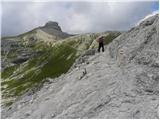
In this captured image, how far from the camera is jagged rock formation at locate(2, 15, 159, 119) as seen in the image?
107ft

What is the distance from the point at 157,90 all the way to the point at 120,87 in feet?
11.4

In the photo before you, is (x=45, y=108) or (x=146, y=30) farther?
(x=146, y=30)

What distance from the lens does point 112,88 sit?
35875 millimetres

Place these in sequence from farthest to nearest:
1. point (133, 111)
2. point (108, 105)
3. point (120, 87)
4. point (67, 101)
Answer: point (67, 101)
point (120, 87)
point (108, 105)
point (133, 111)

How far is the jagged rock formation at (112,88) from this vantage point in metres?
32.6

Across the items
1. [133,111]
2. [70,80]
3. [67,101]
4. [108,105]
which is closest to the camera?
[133,111]

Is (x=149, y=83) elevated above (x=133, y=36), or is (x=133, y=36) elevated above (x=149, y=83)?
(x=133, y=36)

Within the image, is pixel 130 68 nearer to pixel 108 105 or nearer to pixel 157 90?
pixel 157 90

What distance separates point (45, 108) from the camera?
40844 mm

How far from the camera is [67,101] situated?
1548 inches

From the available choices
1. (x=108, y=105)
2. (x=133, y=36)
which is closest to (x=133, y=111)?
(x=108, y=105)

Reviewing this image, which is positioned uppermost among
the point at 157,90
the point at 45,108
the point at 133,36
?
the point at 133,36

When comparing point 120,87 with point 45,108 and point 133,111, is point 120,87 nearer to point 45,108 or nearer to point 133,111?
point 133,111

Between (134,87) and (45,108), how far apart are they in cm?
1096
